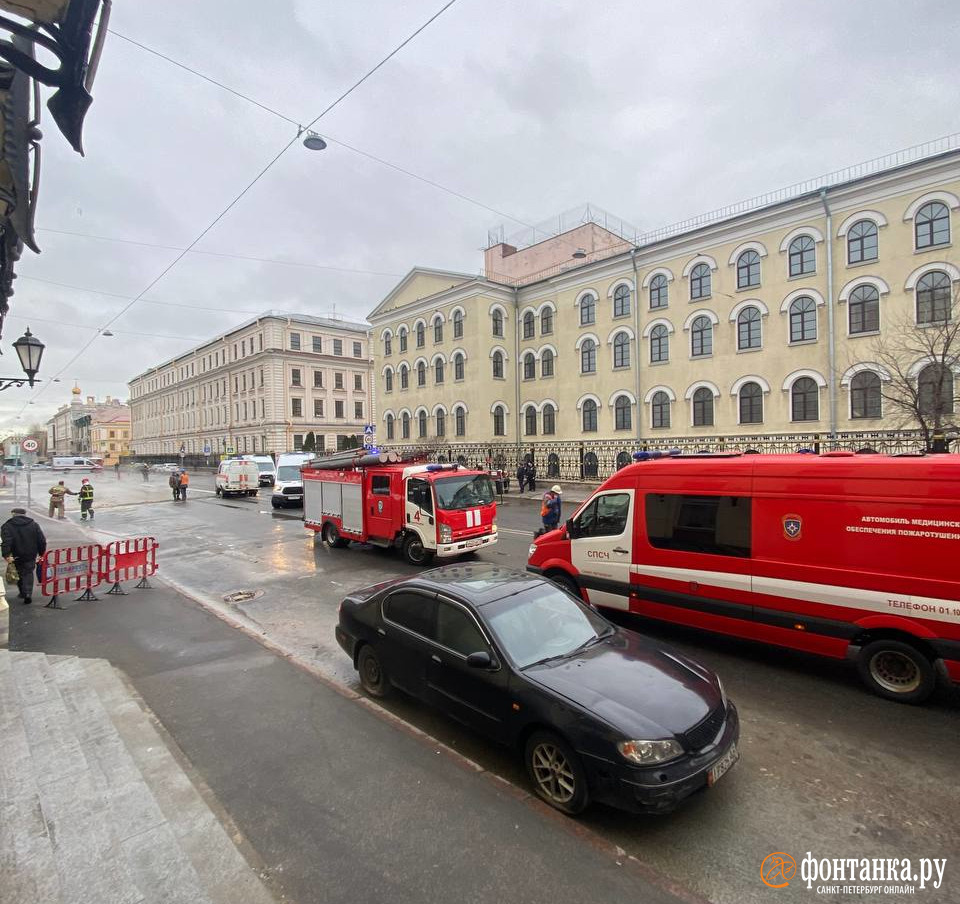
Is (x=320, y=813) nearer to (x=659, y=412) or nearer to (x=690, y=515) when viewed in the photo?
(x=690, y=515)

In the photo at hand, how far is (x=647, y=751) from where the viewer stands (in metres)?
3.47

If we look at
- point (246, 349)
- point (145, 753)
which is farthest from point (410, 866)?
point (246, 349)

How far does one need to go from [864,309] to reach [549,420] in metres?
17.9

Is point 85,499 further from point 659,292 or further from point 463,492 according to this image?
point 659,292

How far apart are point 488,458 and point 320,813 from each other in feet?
107

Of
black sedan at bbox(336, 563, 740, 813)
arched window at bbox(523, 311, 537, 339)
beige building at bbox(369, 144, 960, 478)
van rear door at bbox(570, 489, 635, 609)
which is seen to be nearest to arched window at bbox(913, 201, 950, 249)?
beige building at bbox(369, 144, 960, 478)

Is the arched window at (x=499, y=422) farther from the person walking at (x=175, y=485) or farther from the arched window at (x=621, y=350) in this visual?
the person walking at (x=175, y=485)

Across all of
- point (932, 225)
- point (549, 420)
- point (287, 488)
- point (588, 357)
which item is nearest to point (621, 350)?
point (588, 357)

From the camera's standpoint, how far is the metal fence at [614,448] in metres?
22.9

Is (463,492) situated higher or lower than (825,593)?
higher

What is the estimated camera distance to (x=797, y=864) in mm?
3299

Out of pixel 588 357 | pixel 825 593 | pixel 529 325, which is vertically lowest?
pixel 825 593

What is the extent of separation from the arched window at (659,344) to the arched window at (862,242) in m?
8.74

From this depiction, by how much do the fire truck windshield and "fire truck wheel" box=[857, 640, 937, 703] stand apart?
26.1 feet
